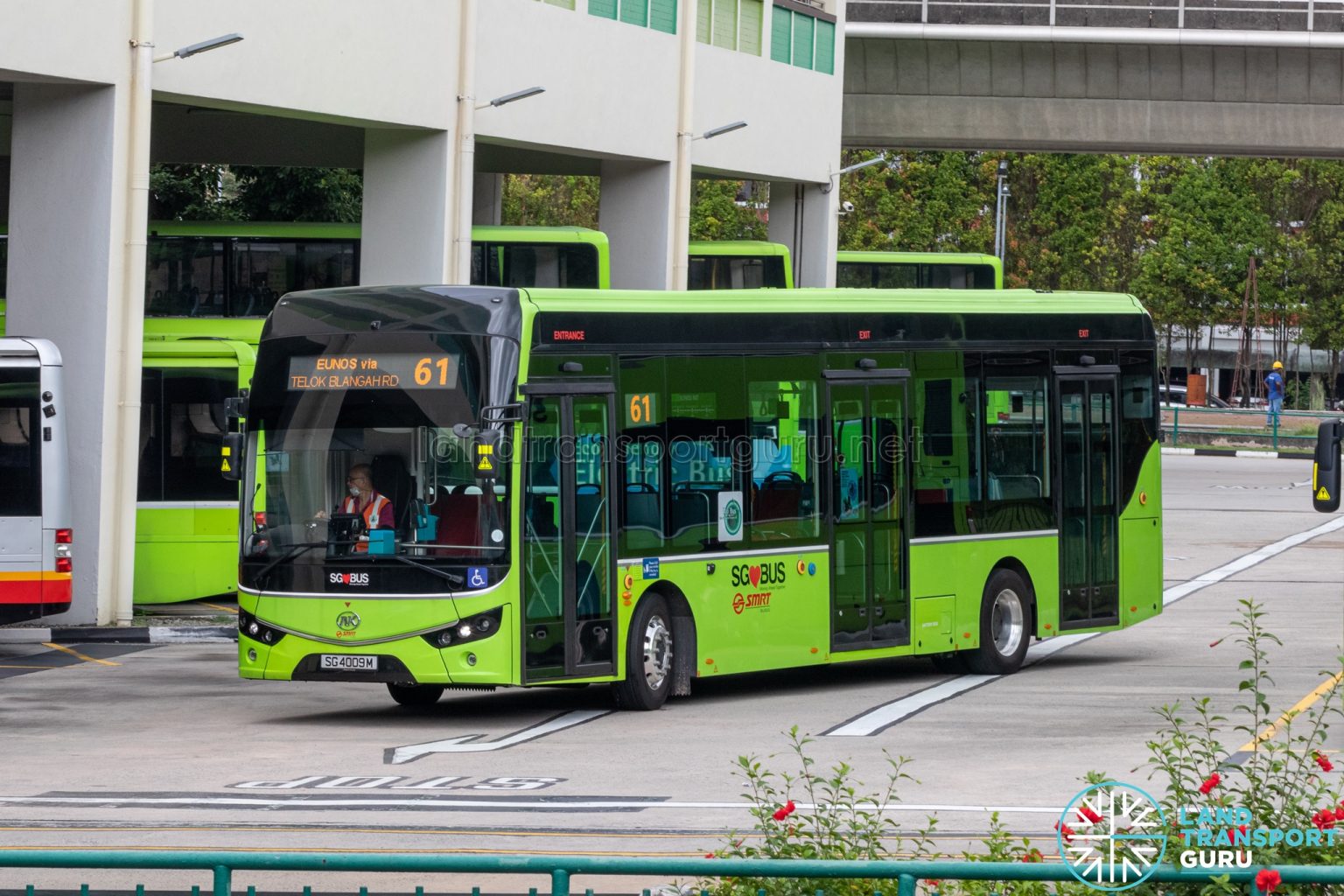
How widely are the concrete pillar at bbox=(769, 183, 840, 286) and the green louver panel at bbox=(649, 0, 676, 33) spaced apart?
7.38 m

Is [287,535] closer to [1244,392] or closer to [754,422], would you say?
[754,422]

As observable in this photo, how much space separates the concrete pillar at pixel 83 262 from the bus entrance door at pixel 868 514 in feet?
28.1

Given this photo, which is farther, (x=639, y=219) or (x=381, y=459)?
(x=639, y=219)

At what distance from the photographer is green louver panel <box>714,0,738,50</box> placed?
34000 mm

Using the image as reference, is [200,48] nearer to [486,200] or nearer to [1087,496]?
[1087,496]

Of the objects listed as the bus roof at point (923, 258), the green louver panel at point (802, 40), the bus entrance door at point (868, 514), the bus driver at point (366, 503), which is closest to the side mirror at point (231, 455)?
the bus driver at point (366, 503)

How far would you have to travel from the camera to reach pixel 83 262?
22.8 metres

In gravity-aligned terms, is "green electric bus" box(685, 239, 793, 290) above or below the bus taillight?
above

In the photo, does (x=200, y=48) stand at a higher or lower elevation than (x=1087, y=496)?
higher

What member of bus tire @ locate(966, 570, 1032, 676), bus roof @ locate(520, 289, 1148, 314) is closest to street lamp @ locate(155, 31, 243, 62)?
bus roof @ locate(520, 289, 1148, 314)

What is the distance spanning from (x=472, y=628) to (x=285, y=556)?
1526 mm

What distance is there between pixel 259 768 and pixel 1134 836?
8.16m

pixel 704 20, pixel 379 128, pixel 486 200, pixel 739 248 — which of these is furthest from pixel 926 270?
pixel 379 128

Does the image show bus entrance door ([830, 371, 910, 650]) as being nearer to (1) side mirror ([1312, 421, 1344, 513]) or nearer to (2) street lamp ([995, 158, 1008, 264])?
(1) side mirror ([1312, 421, 1344, 513])
